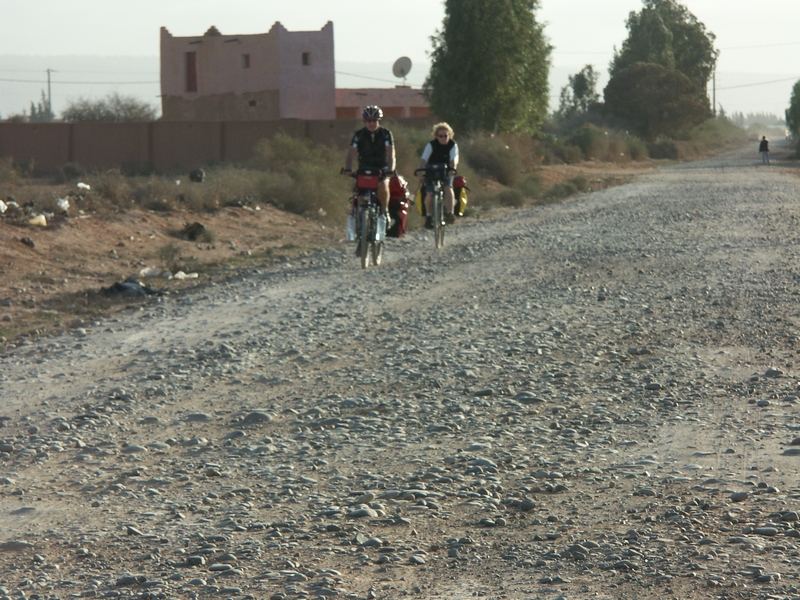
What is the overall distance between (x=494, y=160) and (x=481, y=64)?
14362mm

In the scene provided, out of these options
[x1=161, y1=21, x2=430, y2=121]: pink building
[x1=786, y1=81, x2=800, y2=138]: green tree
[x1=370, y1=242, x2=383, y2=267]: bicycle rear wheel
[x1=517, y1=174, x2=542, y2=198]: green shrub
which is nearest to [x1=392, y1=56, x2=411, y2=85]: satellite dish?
[x1=161, y1=21, x2=430, y2=121]: pink building

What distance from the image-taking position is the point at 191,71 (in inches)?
2798

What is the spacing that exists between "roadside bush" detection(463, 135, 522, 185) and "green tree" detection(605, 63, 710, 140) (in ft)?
200

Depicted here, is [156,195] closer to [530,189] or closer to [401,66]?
[530,189]

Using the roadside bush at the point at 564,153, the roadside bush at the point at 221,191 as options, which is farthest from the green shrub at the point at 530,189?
the roadside bush at the point at 564,153

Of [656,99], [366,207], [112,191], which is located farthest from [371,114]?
[656,99]

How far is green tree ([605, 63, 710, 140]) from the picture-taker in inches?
4161

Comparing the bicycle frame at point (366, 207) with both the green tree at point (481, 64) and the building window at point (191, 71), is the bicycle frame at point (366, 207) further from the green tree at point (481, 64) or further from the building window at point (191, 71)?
the building window at point (191, 71)

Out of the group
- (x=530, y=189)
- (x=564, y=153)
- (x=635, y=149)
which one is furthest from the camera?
(x=635, y=149)

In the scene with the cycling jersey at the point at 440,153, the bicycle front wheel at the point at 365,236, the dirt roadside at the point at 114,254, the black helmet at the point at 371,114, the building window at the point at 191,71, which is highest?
the building window at the point at 191,71

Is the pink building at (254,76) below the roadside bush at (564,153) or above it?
above

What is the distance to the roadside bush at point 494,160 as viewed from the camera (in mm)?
45906

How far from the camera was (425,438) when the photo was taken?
26.5ft

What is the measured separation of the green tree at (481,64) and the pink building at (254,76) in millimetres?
9451
